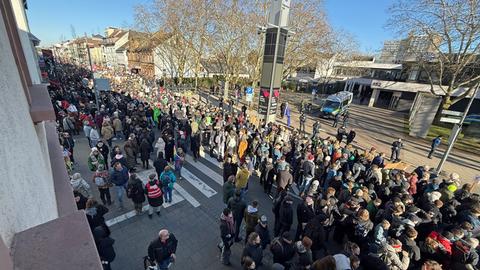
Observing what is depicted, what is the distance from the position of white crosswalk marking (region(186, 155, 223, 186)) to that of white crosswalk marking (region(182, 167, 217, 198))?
0.55 meters

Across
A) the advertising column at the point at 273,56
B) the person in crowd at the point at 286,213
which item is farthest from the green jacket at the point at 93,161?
the advertising column at the point at 273,56

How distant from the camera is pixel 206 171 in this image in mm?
10164

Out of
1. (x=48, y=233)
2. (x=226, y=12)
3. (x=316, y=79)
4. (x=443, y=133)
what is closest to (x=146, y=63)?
(x=226, y=12)

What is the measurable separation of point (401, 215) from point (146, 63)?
4896 centimetres

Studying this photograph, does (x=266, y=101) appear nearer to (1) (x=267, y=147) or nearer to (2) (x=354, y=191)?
(1) (x=267, y=147)

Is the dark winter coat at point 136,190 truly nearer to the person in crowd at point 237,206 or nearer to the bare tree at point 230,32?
the person in crowd at point 237,206

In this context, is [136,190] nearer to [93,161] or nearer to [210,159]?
[93,161]

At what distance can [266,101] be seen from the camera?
14.9 meters

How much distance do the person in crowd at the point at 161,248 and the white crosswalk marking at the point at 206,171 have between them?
4.68m

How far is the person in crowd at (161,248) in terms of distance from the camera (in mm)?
4516

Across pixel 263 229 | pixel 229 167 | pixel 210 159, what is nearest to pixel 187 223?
pixel 229 167

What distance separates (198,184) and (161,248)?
458cm

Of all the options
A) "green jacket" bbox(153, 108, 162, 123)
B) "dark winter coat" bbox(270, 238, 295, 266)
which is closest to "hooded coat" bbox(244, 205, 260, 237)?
"dark winter coat" bbox(270, 238, 295, 266)

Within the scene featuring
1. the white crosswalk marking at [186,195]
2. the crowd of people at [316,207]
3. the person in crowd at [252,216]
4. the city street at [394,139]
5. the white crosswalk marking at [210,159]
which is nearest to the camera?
the crowd of people at [316,207]
